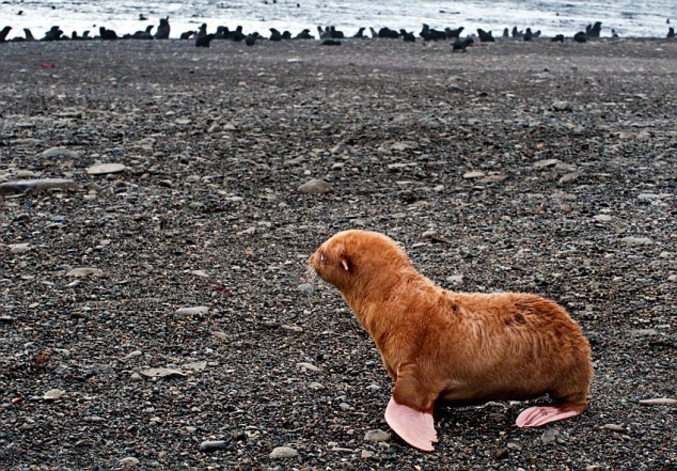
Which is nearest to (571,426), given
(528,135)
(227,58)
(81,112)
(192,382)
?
(192,382)

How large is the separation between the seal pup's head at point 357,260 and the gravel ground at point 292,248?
54 centimetres

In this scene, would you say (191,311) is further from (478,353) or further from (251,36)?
(251,36)

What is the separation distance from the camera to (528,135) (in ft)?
33.0

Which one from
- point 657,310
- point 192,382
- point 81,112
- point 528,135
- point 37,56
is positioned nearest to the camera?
point 192,382

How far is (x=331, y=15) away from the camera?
94.8 ft

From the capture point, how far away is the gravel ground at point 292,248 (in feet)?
14.2

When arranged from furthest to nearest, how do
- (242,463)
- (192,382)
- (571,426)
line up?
(192,382)
(571,426)
(242,463)

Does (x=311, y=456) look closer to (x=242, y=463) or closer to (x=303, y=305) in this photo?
(x=242, y=463)

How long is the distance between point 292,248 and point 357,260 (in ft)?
7.83

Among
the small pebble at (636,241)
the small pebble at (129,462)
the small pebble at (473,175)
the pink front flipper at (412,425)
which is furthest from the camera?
the small pebble at (473,175)

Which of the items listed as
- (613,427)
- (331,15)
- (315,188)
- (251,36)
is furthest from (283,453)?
(331,15)

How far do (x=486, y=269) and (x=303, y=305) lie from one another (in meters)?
1.35

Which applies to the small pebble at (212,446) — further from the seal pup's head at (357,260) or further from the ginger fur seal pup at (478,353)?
the seal pup's head at (357,260)

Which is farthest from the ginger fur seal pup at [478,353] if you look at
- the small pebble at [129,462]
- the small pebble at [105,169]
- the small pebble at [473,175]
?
the small pebble at [105,169]
